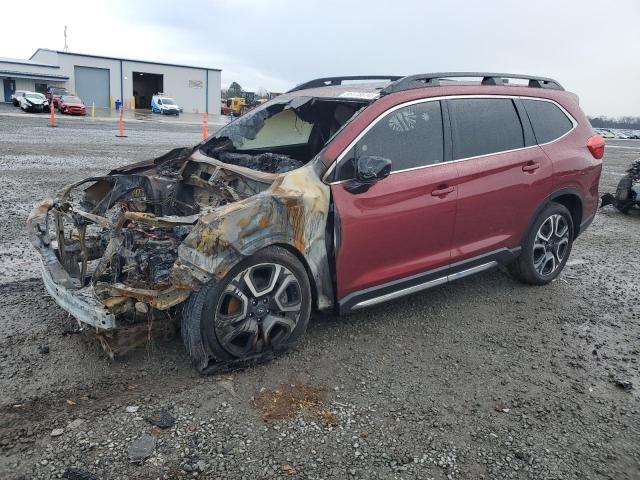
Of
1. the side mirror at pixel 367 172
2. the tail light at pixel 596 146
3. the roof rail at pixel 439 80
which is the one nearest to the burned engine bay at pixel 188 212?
the side mirror at pixel 367 172

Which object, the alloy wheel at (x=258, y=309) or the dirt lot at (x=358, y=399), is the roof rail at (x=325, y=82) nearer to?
the dirt lot at (x=358, y=399)

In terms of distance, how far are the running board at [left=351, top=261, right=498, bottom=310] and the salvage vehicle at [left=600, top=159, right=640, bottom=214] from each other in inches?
237

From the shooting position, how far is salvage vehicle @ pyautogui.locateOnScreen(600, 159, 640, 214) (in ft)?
30.4

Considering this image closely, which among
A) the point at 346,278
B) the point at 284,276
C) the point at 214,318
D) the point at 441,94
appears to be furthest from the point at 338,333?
the point at 441,94

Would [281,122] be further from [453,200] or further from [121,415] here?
[121,415]

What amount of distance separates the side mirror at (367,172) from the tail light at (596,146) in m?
2.79

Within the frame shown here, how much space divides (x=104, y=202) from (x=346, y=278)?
7.23ft

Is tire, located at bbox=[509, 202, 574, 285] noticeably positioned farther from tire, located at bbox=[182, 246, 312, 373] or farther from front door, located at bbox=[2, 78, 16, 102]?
front door, located at bbox=[2, 78, 16, 102]

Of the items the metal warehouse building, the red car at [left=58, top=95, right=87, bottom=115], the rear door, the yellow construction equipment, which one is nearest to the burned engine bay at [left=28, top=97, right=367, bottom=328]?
the rear door

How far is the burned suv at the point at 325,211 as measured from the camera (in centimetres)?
329

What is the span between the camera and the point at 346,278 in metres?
3.75

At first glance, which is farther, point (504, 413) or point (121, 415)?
point (504, 413)

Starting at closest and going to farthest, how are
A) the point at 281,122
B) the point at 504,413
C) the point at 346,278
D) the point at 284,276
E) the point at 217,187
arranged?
the point at 504,413
the point at 284,276
the point at 346,278
the point at 217,187
the point at 281,122

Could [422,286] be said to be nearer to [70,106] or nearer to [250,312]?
[250,312]
